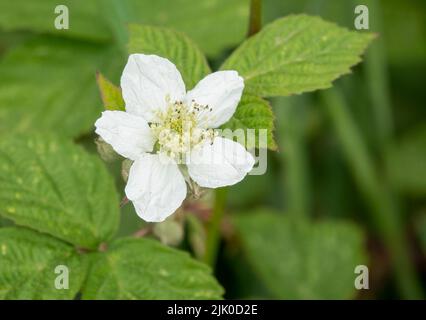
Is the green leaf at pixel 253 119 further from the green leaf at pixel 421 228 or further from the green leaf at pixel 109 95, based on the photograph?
the green leaf at pixel 421 228

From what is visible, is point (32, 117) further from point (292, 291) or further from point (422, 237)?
point (422, 237)

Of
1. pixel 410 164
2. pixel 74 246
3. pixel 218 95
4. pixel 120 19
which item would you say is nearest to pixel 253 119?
pixel 218 95

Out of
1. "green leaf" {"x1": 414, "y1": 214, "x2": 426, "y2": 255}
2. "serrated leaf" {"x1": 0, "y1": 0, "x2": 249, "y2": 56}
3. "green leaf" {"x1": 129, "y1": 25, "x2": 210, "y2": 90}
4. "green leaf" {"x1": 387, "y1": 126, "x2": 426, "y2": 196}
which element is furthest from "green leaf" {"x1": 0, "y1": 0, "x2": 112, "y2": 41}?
"green leaf" {"x1": 414, "y1": 214, "x2": 426, "y2": 255}

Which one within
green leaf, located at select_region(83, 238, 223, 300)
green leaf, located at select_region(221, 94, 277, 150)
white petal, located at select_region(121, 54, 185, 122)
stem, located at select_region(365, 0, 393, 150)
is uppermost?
stem, located at select_region(365, 0, 393, 150)

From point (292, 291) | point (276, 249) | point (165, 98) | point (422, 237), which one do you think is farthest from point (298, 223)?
point (165, 98)

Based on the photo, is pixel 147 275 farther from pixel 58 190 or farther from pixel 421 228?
pixel 421 228

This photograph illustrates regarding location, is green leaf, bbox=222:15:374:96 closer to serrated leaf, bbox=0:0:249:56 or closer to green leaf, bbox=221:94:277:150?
green leaf, bbox=221:94:277:150

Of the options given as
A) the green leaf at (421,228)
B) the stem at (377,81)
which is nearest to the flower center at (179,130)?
the stem at (377,81)

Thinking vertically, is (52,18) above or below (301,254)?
above
